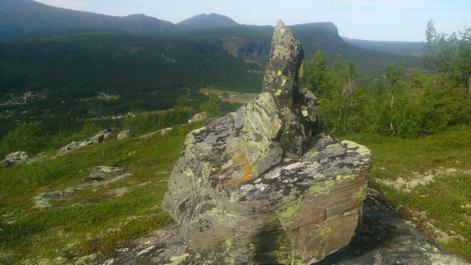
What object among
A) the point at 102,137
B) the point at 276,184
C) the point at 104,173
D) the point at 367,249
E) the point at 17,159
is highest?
the point at 276,184

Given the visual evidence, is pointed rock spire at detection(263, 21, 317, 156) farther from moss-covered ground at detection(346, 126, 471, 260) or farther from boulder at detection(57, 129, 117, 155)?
boulder at detection(57, 129, 117, 155)

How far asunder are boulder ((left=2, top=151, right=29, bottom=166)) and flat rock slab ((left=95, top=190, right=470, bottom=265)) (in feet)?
300

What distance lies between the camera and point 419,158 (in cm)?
4341

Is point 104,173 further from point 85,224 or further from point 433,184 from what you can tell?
point 433,184

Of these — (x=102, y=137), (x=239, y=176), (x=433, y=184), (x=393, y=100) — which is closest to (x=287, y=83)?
(x=239, y=176)

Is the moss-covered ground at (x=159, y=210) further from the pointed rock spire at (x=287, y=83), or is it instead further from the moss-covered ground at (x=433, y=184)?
the pointed rock spire at (x=287, y=83)

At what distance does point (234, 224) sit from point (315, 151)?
16.9 ft

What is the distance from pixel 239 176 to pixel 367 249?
6343 mm

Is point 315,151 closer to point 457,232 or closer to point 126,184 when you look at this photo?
point 457,232

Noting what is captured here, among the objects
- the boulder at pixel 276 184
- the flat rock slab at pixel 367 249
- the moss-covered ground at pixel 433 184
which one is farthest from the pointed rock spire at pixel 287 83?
the moss-covered ground at pixel 433 184

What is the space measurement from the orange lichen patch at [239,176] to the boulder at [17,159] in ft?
314

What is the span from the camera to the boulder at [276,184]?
16484 mm

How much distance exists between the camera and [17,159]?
107500mm

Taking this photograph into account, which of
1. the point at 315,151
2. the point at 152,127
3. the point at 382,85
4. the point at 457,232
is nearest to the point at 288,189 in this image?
the point at 315,151
